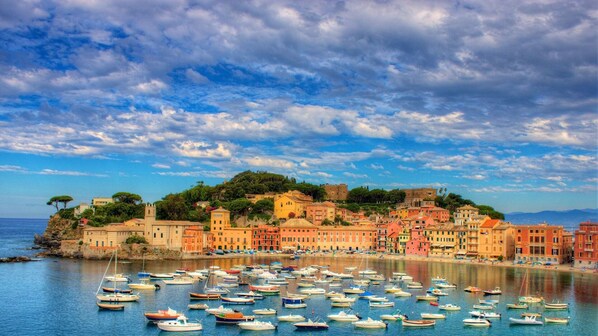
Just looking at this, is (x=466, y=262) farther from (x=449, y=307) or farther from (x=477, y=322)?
(x=477, y=322)

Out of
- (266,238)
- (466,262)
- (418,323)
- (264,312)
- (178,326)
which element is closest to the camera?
(178,326)

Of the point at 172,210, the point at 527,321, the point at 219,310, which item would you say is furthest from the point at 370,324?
the point at 172,210

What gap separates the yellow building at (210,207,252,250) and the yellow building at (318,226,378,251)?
12329 millimetres

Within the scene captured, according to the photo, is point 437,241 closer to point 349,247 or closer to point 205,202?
point 349,247

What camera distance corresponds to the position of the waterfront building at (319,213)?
108 meters

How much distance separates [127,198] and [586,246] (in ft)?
251

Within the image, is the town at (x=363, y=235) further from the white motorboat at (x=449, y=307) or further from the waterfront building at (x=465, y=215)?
the white motorboat at (x=449, y=307)

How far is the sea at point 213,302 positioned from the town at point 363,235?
20.9ft

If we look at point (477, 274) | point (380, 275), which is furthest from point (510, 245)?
point (380, 275)

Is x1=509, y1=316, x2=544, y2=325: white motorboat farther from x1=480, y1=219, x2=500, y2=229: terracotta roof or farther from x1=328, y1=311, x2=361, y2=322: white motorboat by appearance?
x1=480, y1=219, x2=500, y2=229: terracotta roof

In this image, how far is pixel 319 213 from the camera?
10869cm

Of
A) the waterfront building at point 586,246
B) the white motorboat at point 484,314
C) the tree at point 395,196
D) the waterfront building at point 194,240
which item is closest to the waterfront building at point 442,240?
the waterfront building at point 586,246

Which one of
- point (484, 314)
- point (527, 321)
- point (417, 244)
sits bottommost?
point (527, 321)

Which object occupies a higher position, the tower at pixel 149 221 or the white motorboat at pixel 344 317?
the tower at pixel 149 221
